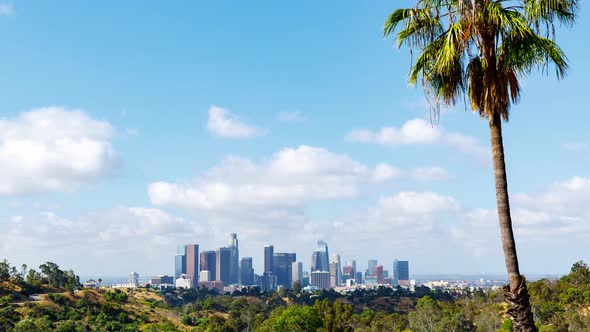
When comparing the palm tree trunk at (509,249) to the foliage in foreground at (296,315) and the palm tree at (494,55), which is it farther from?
the foliage in foreground at (296,315)

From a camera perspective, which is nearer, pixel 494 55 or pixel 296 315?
pixel 494 55

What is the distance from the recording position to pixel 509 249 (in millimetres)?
15461

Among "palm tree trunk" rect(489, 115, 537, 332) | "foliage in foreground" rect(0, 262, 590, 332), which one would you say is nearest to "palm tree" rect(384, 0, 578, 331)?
"palm tree trunk" rect(489, 115, 537, 332)

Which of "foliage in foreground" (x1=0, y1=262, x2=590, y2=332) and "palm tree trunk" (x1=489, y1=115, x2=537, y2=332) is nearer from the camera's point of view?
"palm tree trunk" (x1=489, y1=115, x2=537, y2=332)

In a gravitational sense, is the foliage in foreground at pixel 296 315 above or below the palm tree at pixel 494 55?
below

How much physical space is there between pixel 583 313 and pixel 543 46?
11228cm

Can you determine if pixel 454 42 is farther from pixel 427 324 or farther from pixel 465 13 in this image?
pixel 427 324

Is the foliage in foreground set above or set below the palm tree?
below

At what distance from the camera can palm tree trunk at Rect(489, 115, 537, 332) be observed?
49.4 ft

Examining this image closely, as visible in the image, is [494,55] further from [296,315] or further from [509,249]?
[296,315]

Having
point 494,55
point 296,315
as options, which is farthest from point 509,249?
point 296,315

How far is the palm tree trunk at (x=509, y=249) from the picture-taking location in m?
15.0

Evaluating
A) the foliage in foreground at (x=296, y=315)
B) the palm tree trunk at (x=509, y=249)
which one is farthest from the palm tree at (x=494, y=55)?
the foliage in foreground at (x=296, y=315)

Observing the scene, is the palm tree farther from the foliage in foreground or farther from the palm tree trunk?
the foliage in foreground
